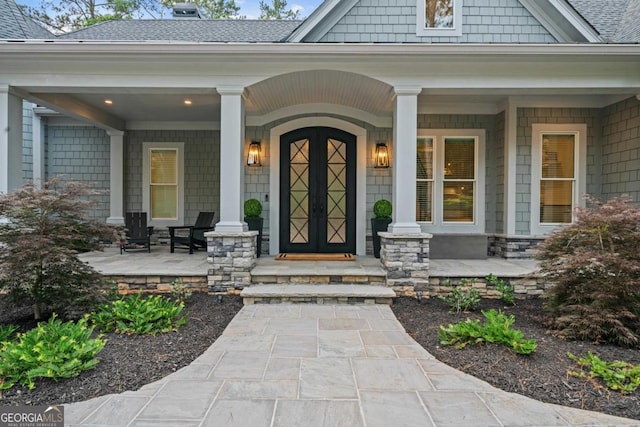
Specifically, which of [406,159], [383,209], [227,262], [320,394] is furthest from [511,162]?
[320,394]

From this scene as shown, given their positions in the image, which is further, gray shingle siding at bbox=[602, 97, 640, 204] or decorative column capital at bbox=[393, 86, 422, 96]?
gray shingle siding at bbox=[602, 97, 640, 204]

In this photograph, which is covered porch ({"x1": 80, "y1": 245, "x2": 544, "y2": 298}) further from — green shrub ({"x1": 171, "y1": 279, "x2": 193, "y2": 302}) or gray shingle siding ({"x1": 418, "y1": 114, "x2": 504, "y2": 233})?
gray shingle siding ({"x1": 418, "y1": 114, "x2": 504, "y2": 233})

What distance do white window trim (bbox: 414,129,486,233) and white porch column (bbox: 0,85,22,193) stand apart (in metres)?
6.39

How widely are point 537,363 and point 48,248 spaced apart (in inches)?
182

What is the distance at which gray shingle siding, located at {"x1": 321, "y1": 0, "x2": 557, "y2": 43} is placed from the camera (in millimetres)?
5641

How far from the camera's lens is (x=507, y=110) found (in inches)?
248

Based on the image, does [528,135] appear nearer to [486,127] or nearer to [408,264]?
[486,127]

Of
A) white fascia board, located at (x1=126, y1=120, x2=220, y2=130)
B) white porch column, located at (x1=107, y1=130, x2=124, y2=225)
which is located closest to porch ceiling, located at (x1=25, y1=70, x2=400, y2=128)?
white fascia board, located at (x1=126, y1=120, x2=220, y2=130)

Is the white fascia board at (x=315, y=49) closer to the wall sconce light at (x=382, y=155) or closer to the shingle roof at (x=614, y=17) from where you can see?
the shingle roof at (x=614, y=17)

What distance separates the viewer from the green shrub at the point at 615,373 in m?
2.48

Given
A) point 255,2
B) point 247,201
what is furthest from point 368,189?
point 255,2

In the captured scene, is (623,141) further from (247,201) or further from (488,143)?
(247,201)

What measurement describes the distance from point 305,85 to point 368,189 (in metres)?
2.30

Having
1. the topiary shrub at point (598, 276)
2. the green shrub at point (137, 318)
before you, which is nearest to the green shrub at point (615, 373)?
the topiary shrub at point (598, 276)
